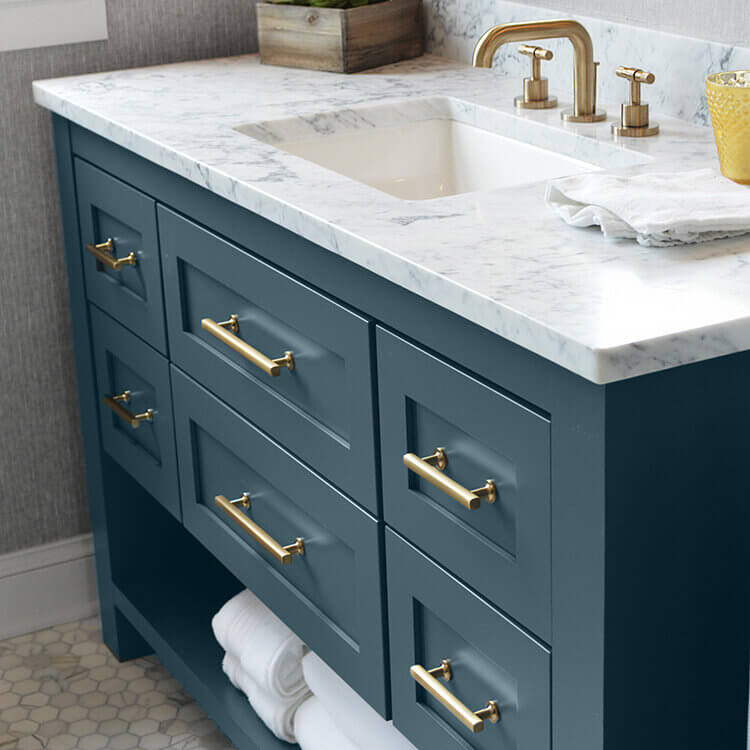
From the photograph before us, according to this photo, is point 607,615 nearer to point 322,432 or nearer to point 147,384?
point 322,432

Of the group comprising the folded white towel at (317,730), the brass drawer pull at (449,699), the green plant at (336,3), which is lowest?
the folded white towel at (317,730)

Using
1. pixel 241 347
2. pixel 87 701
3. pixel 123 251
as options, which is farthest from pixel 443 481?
pixel 87 701

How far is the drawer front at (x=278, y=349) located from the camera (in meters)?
1.33

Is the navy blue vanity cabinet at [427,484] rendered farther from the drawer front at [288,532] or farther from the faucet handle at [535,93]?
the faucet handle at [535,93]

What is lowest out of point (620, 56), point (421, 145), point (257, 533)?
point (257, 533)

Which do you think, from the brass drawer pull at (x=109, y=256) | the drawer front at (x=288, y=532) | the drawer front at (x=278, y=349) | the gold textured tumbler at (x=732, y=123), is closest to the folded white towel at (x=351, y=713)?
the drawer front at (x=288, y=532)

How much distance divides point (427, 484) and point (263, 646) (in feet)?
2.47

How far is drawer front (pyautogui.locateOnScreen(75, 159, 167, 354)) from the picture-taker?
1817 mm

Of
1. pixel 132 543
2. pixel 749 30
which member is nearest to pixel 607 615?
pixel 749 30

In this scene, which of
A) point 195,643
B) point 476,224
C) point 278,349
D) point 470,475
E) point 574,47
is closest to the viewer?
point 470,475

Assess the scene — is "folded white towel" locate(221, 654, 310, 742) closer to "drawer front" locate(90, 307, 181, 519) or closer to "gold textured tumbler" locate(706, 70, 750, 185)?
"drawer front" locate(90, 307, 181, 519)

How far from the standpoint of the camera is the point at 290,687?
6.14ft

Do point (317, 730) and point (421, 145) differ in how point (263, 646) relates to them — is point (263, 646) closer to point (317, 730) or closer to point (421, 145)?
point (317, 730)

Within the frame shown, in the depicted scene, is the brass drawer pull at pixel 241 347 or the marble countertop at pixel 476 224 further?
the brass drawer pull at pixel 241 347
